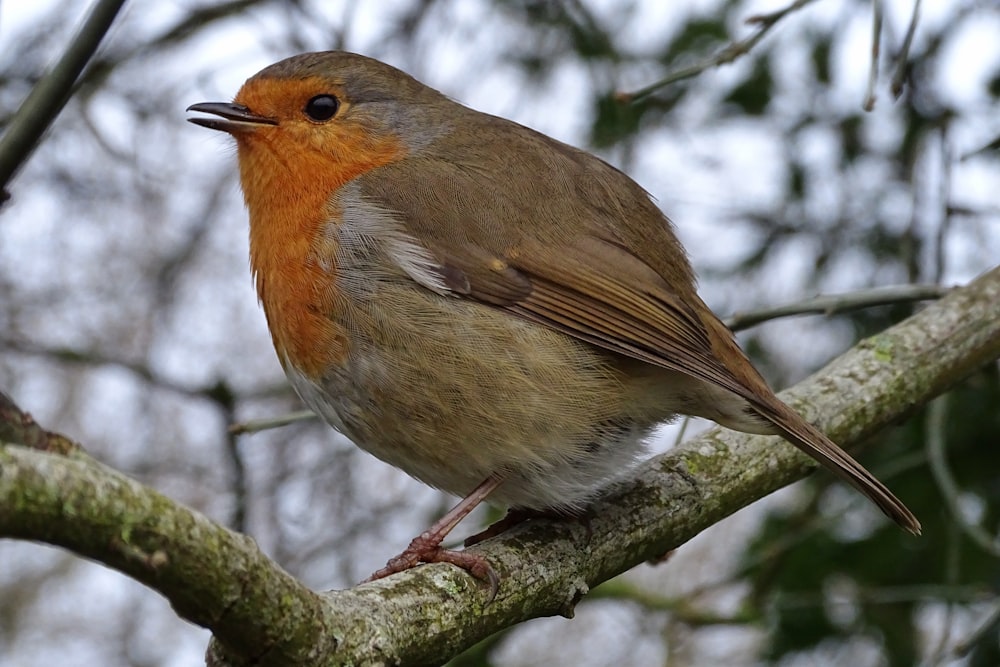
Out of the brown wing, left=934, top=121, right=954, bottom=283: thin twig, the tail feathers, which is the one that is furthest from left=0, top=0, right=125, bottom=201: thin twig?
left=934, top=121, right=954, bottom=283: thin twig

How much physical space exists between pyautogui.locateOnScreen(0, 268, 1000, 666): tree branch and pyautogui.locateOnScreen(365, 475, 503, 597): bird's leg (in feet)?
0.13

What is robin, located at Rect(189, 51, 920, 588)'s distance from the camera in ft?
10.2

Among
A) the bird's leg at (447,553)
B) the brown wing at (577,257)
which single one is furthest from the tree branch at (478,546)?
the brown wing at (577,257)

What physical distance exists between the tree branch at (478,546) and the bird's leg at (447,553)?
0.04 meters

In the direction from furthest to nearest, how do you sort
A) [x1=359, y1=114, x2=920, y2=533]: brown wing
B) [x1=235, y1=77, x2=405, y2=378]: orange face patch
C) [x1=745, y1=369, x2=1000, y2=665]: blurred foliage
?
[x1=745, y1=369, x2=1000, y2=665]: blurred foliage, [x1=235, y1=77, x2=405, y2=378]: orange face patch, [x1=359, y1=114, x2=920, y2=533]: brown wing

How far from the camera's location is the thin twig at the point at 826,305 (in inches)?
137

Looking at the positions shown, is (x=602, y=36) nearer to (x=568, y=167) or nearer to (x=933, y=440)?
(x=568, y=167)

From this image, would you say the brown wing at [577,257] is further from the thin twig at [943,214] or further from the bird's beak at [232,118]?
the thin twig at [943,214]

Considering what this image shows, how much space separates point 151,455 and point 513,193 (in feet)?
10.5

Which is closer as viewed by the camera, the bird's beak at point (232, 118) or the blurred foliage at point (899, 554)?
the bird's beak at point (232, 118)

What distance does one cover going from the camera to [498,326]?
10.5 ft

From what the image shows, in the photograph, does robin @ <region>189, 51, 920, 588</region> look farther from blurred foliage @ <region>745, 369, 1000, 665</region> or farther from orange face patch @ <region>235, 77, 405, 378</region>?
blurred foliage @ <region>745, 369, 1000, 665</region>

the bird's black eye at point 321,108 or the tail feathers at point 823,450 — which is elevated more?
the bird's black eye at point 321,108

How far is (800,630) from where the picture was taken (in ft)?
13.4
